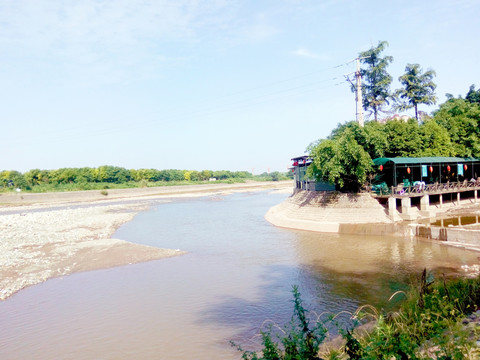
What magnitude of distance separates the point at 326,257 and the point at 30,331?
14.6 meters

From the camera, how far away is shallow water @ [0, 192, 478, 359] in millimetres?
10305

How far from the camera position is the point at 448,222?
26.2m

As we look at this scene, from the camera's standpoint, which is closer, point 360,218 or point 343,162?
point 360,218

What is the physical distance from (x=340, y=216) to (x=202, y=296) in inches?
684

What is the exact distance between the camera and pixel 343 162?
1116 inches

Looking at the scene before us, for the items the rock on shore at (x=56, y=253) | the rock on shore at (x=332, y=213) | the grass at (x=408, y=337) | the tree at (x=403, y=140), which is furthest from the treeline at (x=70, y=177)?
the grass at (x=408, y=337)

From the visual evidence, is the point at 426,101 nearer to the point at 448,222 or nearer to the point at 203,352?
the point at 448,222

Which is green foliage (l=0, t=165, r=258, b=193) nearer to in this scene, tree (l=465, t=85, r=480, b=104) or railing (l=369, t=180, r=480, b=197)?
railing (l=369, t=180, r=480, b=197)

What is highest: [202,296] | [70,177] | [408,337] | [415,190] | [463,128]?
[463,128]

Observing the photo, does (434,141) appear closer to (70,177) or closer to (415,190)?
(415,190)

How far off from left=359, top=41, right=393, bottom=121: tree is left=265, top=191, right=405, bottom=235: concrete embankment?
17.6m

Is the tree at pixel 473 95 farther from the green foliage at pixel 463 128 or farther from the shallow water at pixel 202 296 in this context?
the shallow water at pixel 202 296

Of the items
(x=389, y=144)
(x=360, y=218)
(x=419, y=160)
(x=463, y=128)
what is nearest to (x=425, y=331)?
(x=360, y=218)

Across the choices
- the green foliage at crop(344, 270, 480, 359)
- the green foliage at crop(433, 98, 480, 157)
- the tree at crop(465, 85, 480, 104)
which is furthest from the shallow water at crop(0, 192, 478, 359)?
the tree at crop(465, 85, 480, 104)
